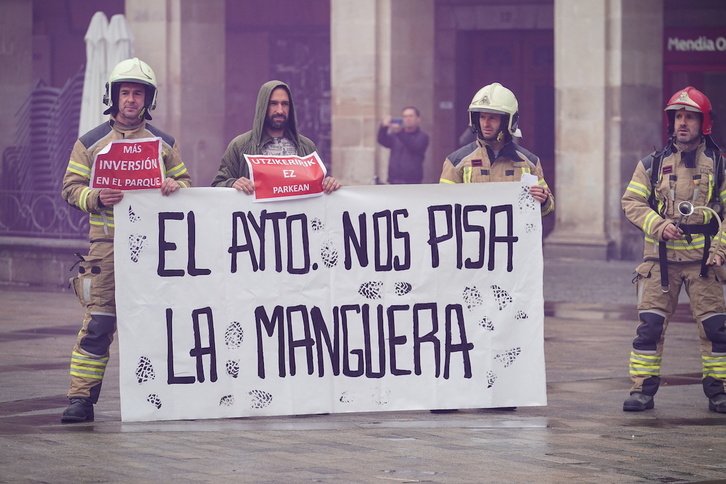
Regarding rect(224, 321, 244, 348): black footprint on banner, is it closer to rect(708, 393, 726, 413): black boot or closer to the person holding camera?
rect(708, 393, 726, 413): black boot

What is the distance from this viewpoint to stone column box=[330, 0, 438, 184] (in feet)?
70.7

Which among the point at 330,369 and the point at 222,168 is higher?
the point at 222,168

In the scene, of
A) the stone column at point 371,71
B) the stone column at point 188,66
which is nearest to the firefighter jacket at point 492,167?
the stone column at point 371,71

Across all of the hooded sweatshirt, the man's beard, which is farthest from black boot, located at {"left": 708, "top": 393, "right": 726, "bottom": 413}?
the man's beard

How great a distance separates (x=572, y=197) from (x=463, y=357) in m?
11.7

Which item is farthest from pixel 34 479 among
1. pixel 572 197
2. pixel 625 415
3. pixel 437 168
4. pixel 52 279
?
pixel 437 168

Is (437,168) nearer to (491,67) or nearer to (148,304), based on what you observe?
(491,67)

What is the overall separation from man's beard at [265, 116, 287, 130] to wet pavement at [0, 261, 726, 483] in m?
1.56

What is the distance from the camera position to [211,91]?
2355cm

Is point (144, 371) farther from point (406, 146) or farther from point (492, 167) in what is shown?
point (406, 146)

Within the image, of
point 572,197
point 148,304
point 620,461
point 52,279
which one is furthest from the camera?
point 572,197

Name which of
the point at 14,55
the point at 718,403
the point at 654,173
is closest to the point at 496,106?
the point at 654,173

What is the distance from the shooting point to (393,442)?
777cm

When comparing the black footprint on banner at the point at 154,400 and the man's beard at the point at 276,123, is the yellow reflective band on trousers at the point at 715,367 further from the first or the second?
the black footprint on banner at the point at 154,400
